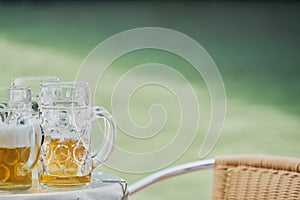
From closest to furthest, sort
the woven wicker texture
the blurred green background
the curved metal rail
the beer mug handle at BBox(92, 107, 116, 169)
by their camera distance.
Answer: the beer mug handle at BBox(92, 107, 116, 169) < the woven wicker texture < the curved metal rail < the blurred green background

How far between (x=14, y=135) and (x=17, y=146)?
0.02 meters

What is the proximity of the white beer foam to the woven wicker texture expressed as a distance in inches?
24.1

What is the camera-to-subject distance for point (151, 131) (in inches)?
140

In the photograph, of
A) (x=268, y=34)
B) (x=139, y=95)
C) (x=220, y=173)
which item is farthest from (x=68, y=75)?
(x=220, y=173)

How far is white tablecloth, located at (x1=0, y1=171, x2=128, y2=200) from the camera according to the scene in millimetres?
872

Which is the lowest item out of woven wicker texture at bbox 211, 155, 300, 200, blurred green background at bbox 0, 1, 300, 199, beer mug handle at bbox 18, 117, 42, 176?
woven wicker texture at bbox 211, 155, 300, 200

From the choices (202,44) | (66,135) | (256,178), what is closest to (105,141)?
(66,135)

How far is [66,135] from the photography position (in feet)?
3.13

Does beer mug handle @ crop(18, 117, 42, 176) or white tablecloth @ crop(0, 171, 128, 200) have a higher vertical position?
beer mug handle @ crop(18, 117, 42, 176)

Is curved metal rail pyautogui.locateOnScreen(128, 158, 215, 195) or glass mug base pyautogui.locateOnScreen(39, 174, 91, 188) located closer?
glass mug base pyautogui.locateOnScreen(39, 174, 91, 188)

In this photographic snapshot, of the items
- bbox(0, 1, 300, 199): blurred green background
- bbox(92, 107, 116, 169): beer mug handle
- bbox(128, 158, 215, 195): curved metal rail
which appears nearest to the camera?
bbox(92, 107, 116, 169): beer mug handle

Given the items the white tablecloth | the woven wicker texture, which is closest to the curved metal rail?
the woven wicker texture

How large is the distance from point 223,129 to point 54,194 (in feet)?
8.81

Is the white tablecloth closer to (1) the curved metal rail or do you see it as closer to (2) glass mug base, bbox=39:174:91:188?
(2) glass mug base, bbox=39:174:91:188
